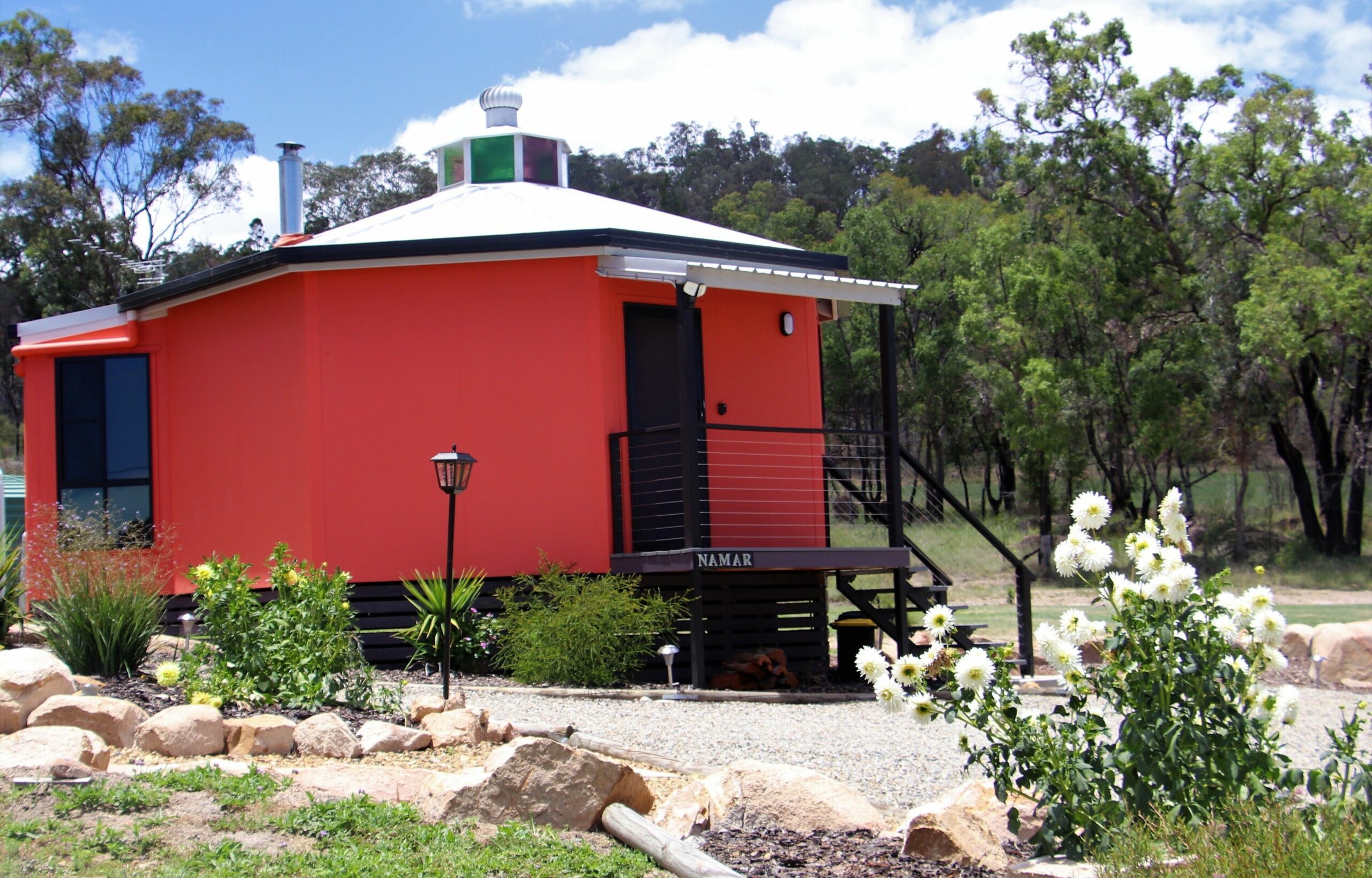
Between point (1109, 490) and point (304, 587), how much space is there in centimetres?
2896

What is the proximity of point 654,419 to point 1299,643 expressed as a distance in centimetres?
719

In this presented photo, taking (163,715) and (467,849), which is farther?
(163,715)

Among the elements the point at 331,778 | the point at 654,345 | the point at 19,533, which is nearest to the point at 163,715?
the point at 331,778

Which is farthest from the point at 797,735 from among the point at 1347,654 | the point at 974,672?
the point at 1347,654

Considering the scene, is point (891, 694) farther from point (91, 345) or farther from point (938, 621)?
point (91, 345)

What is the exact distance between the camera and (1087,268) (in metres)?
29.5

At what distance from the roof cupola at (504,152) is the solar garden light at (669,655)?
6.00 m

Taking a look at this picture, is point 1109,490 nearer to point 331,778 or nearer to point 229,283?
point 229,283

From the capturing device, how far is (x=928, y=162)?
172 feet

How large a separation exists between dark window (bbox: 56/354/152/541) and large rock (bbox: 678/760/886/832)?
8.40m

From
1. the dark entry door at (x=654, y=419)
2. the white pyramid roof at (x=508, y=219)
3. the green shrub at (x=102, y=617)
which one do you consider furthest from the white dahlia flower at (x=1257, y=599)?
the white pyramid roof at (x=508, y=219)

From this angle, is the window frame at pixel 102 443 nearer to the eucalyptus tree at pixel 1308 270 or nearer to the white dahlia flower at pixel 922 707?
the white dahlia flower at pixel 922 707

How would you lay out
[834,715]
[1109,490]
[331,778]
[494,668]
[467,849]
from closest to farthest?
1. [467,849]
2. [331,778]
3. [834,715]
4. [494,668]
5. [1109,490]

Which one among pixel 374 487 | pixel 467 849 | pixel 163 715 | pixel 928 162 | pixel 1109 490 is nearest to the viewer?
pixel 467 849
